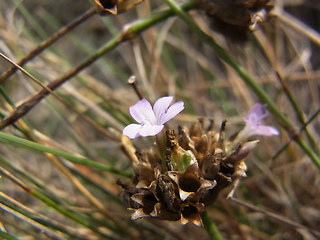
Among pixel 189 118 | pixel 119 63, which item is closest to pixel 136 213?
pixel 189 118

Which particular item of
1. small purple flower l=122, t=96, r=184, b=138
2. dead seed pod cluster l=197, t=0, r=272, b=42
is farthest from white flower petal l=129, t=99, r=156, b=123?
dead seed pod cluster l=197, t=0, r=272, b=42

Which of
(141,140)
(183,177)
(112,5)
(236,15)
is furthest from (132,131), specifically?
(141,140)

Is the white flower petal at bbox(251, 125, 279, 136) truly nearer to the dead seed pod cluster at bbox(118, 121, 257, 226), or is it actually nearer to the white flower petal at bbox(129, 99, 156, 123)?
the dead seed pod cluster at bbox(118, 121, 257, 226)

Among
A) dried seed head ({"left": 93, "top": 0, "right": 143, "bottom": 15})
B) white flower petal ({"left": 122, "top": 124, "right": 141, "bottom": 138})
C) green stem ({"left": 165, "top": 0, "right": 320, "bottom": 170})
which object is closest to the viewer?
white flower petal ({"left": 122, "top": 124, "right": 141, "bottom": 138})

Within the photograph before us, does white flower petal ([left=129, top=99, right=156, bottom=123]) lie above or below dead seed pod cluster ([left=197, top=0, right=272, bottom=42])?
below

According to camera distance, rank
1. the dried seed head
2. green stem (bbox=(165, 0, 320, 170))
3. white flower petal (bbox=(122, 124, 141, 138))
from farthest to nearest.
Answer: green stem (bbox=(165, 0, 320, 170)), the dried seed head, white flower petal (bbox=(122, 124, 141, 138))
